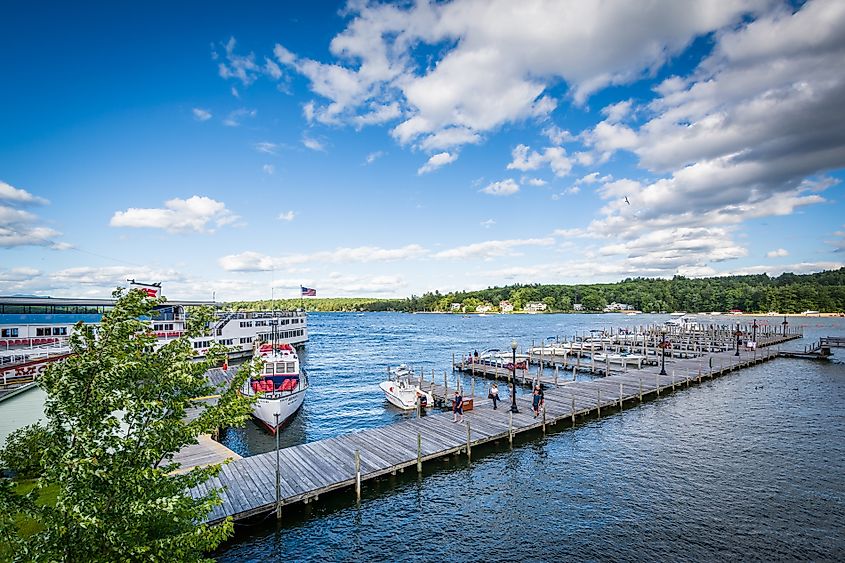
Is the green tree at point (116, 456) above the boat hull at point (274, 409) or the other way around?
above

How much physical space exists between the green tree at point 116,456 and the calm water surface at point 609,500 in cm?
978

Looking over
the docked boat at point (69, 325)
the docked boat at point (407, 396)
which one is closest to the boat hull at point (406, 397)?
the docked boat at point (407, 396)

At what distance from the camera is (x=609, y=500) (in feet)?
66.4

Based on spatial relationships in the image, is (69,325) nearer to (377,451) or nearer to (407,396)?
(407,396)

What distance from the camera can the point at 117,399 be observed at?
7918mm

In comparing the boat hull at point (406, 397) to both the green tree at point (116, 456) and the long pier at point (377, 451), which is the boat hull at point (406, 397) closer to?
the long pier at point (377, 451)

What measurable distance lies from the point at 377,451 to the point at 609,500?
11.8m

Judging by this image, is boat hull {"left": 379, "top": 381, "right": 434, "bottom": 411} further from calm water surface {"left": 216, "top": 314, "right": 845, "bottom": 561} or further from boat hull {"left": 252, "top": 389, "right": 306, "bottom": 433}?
boat hull {"left": 252, "top": 389, "right": 306, "bottom": 433}

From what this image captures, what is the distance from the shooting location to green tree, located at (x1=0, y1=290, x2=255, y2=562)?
24.6ft

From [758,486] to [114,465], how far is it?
26760 millimetres

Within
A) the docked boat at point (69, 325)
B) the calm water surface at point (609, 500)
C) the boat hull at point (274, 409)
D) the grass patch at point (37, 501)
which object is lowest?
the calm water surface at point (609, 500)

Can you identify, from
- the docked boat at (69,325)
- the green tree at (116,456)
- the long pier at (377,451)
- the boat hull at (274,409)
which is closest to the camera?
the green tree at (116,456)

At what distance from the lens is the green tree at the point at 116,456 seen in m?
7.49

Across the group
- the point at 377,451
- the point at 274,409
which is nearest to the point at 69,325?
the point at 274,409
